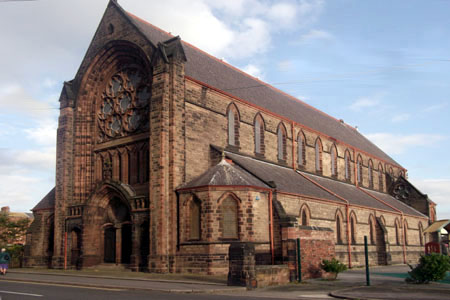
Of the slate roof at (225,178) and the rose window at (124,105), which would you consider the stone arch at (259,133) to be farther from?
the rose window at (124,105)

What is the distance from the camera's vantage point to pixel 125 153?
27969mm

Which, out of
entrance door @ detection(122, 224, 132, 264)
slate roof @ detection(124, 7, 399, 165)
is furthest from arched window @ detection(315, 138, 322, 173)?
entrance door @ detection(122, 224, 132, 264)

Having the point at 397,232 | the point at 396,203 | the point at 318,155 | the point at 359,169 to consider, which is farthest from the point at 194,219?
the point at 396,203

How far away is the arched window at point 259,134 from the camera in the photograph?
105 ft

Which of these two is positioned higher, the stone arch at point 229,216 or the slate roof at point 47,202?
the slate roof at point 47,202

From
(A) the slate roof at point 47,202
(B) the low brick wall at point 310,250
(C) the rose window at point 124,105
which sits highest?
(C) the rose window at point 124,105

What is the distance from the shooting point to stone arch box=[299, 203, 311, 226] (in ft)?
93.9

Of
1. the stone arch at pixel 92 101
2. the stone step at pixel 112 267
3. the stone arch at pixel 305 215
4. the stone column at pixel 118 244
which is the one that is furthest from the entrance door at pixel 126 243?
the stone arch at pixel 305 215

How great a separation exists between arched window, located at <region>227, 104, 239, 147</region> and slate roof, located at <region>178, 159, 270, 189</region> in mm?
3856

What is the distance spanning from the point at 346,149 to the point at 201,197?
24247 millimetres

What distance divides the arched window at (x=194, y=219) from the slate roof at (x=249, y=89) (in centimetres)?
768

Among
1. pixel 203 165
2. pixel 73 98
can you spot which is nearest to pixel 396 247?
pixel 203 165

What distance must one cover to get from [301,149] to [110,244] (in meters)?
16.9

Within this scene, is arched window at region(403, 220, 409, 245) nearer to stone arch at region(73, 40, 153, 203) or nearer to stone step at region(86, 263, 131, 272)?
stone step at region(86, 263, 131, 272)
